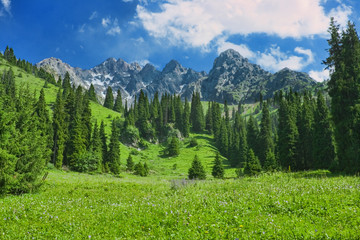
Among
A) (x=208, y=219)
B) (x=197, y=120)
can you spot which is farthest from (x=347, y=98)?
(x=197, y=120)

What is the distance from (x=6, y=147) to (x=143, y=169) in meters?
42.5

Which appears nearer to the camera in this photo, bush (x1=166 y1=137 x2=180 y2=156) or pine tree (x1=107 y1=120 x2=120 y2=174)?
pine tree (x1=107 y1=120 x2=120 y2=174)

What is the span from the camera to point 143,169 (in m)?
54.9

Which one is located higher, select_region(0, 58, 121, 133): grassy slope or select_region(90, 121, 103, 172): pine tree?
select_region(0, 58, 121, 133): grassy slope

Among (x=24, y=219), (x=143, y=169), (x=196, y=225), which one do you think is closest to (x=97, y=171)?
(x=143, y=169)

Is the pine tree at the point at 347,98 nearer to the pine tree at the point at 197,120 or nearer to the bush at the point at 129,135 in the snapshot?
the bush at the point at 129,135

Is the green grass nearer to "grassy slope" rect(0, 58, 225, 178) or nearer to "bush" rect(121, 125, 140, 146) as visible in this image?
"grassy slope" rect(0, 58, 225, 178)

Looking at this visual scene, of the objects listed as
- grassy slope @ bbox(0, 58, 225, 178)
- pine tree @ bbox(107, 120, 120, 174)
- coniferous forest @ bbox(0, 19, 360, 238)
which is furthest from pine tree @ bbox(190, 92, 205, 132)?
pine tree @ bbox(107, 120, 120, 174)

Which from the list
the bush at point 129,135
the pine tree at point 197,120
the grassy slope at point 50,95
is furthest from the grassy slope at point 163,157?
the pine tree at point 197,120

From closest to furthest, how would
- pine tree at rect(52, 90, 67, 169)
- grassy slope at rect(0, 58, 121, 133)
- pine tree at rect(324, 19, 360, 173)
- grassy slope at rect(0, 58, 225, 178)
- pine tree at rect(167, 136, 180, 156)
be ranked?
pine tree at rect(324, 19, 360, 173) → pine tree at rect(52, 90, 67, 169) → grassy slope at rect(0, 58, 225, 178) → pine tree at rect(167, 136, 180, 156) → grassy slope at rect(0, 58, 121, 133)

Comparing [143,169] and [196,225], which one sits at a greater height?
[196,225]

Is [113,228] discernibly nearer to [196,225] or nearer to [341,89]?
[196,225]

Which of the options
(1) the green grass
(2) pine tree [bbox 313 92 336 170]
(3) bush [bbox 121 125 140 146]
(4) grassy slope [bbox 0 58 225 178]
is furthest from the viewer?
(3) bush [bbox 121 125 140 146]

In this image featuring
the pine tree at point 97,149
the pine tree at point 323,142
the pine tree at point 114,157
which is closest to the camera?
the pine tree at point 323,142
